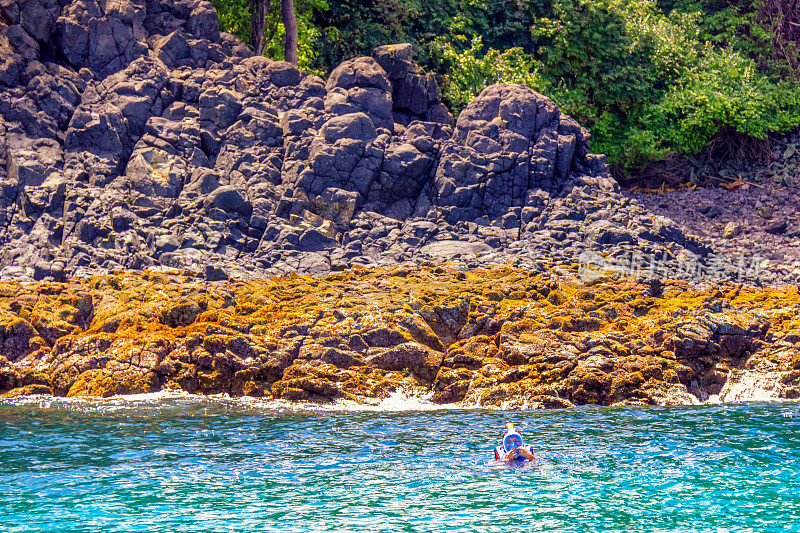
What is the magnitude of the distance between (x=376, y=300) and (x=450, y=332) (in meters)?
2.50

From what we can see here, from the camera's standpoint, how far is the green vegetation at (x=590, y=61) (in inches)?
1810

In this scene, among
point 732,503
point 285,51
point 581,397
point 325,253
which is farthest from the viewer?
point 285,51

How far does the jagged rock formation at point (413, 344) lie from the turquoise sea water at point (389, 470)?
1272mm

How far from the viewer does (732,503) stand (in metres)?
14.4

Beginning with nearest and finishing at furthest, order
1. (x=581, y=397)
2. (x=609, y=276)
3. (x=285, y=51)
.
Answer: (x=581, y=397)
(x=609, y=276)
(x=285, y=51)

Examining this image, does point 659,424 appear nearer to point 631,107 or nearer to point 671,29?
point 631,107

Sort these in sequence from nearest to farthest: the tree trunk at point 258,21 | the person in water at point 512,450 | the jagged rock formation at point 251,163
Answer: the person in water at point 512,450, the jagged rock formation at point 251,163, the tree trunk at point 258,21

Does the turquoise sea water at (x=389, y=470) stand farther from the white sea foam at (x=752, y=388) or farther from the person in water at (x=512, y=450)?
the white sea foam at (x=752, y=388)

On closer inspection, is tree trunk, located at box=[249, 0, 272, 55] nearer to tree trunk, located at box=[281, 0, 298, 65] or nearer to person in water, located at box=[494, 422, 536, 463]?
tree trunk, located at box=[281, 0, 298, 65]

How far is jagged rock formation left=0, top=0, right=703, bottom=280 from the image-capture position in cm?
3312

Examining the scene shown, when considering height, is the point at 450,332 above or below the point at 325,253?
below

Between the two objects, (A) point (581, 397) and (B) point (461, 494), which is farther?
(A) point (581, 397)

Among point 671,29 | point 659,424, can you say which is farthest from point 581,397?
point 671,29

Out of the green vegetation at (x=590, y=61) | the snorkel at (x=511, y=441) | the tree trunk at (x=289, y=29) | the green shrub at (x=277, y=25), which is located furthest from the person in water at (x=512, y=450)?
the green shrub at (x=277, y=25)
